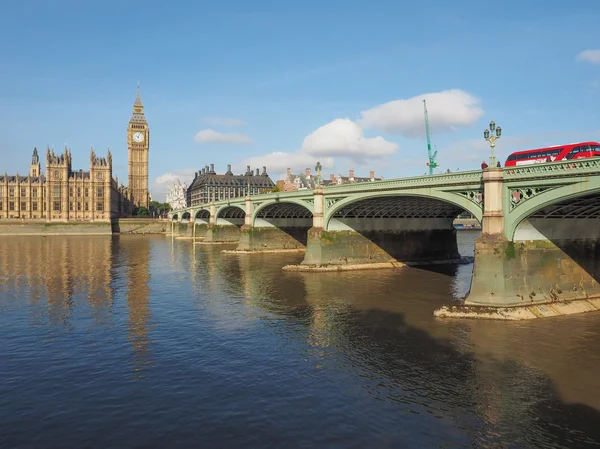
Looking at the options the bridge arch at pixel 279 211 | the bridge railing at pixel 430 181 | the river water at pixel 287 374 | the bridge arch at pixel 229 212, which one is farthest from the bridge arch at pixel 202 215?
the river water at pixel 287 374

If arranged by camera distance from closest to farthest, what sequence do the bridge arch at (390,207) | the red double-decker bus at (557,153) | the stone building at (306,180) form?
1. the red double-decker bus at (557,153)
2. the bridge arch at (390,207)
3. the stone building at (306,180)

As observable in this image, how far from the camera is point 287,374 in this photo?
16.2m

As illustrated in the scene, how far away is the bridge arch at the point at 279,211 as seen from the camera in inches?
2408

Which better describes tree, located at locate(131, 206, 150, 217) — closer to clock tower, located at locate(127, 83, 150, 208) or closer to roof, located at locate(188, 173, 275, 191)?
clock tower, located at locate(127, 83, 150, 208)

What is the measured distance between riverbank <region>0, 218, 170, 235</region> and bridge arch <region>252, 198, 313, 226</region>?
7014 centimetres

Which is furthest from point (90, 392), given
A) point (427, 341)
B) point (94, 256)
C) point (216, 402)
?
point (94, 256)

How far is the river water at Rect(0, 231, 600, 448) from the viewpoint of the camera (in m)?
12.0

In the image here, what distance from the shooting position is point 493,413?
13.2 m

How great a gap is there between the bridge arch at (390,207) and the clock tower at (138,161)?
482 ft

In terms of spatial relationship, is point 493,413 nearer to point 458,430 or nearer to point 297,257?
point 458,430

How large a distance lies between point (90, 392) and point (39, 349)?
5996mm

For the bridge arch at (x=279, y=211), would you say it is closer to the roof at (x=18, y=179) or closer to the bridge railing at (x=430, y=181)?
the bridge railing at (x=430, y=181)

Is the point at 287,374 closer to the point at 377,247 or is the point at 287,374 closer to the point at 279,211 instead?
the point at 377,247

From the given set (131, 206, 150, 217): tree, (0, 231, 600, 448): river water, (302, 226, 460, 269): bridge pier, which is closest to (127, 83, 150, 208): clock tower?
(131, 206, 150, 217): tree
